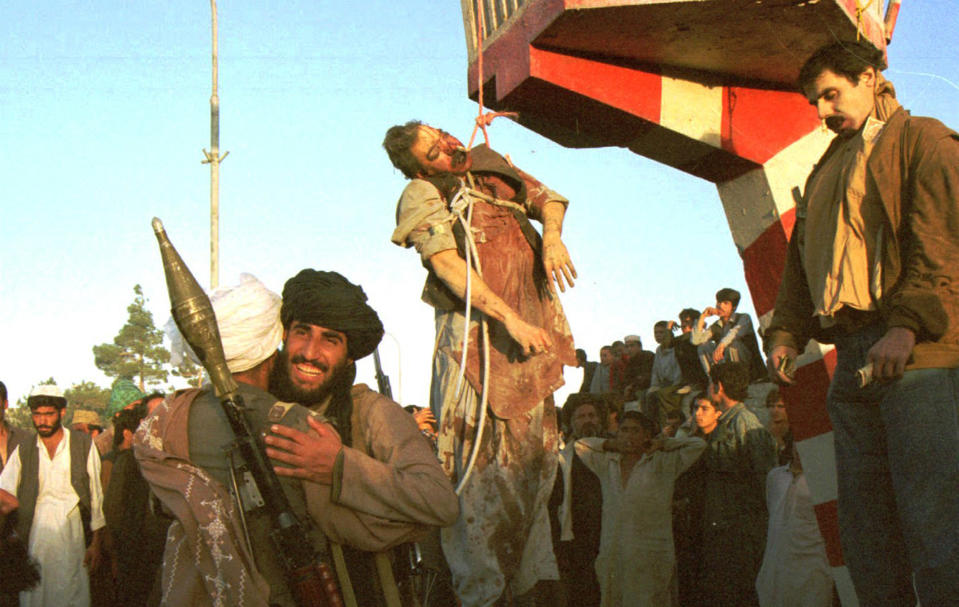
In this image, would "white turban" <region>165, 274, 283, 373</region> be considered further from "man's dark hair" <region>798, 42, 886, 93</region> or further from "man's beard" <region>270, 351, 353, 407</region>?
"man's dark hair" <region>798, 42, 886, 93</region>

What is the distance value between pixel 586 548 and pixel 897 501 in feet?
14.0

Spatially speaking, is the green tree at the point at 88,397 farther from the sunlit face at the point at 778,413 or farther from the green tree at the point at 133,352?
the sunlit face at the point at 778,413

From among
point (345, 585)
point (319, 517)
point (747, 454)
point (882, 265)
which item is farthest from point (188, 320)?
point (747, 454)

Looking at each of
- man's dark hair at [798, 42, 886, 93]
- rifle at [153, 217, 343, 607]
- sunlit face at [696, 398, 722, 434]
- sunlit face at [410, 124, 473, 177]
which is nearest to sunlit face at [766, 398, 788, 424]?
sunlit face at [696, 398, 722, 434]

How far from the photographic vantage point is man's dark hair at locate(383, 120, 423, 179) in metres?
4.40

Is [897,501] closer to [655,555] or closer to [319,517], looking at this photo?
[319,517]

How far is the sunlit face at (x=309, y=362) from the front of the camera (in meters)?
2.91

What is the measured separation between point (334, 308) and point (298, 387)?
0.25m

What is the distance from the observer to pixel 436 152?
4.36 m

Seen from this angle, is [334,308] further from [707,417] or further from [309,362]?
[707,417]

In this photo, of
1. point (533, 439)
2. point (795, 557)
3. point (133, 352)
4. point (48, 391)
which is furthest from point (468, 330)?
point (133, 352)

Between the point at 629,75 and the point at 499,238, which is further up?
the point at 629,75

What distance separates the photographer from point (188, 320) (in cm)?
251

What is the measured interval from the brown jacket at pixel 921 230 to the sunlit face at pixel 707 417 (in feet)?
13.9
